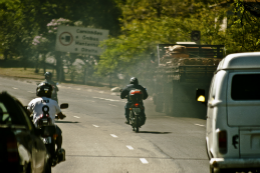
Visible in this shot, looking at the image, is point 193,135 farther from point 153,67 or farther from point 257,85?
point 153,67

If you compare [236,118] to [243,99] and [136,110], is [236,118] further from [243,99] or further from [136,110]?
[136,110]

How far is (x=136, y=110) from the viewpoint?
13312mm

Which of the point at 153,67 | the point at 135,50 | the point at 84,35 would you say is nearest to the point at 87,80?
the point at 84,35

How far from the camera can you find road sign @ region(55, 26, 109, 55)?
38469 mm

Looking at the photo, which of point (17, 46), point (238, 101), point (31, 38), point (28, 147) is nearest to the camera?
point (28, 147)

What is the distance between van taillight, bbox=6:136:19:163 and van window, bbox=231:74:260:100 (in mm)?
3157

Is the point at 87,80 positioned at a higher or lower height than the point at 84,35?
lower

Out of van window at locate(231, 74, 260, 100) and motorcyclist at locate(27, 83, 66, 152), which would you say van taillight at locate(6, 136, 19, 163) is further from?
van window at locate(231, 74, 260, 100)

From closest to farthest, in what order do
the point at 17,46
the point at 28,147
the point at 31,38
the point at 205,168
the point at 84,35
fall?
the point at 28,147
the point at 205,168
the point at 84,35
the point at 31,38
the point at 17,46

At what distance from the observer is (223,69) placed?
246 inches

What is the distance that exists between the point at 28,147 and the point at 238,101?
2.86m

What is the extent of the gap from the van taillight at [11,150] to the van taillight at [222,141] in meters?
2.85

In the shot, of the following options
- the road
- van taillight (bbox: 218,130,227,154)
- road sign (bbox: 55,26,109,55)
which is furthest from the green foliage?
van taillight (bbox: 218,130,227,154)

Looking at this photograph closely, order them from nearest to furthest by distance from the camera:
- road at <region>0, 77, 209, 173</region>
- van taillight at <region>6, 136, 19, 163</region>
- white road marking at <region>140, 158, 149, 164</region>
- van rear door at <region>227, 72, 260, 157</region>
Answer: van taillight at <region>6, 136, 19, 163</region>, van rear door at <region>227, 72, 260, 157</region>, road at <region>0, 77, 209, 173</region>, white road marking at <region>140, 158, 149, 164</region>
